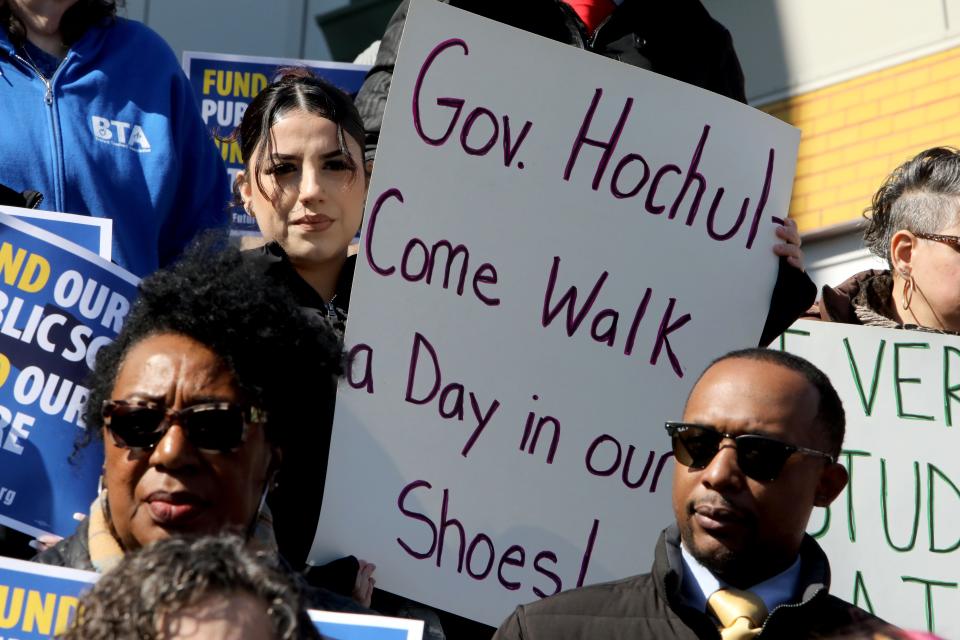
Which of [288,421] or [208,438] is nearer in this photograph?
[208,438]

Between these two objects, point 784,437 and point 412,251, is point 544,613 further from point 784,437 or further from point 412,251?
point 412,251

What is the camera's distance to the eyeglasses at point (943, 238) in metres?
5.04

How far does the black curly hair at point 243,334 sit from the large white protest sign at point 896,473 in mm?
1485

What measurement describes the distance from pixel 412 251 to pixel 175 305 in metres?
0.81

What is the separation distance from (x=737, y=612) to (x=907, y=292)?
1899mm

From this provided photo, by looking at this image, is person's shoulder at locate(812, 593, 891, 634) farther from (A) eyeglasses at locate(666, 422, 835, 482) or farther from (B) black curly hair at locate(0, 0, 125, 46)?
(B) black curly hair at locate(0, 0, 125, 46)

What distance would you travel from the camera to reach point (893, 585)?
460 cm

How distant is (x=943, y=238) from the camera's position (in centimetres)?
505

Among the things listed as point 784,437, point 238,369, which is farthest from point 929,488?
point 238,369

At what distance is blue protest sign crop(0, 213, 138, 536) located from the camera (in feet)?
13.2

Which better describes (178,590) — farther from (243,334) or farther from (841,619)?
(841,619)

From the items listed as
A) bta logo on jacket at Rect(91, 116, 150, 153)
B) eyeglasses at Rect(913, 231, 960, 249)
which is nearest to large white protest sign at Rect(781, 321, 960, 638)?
eyeglasses at Rect(913, 231, 960, 249)

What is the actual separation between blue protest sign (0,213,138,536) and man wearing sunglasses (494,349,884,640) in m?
1.13

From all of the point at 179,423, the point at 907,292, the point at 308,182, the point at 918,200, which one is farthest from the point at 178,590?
the point at 918,200
